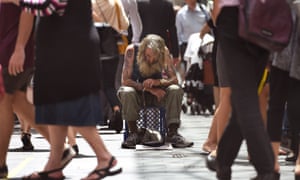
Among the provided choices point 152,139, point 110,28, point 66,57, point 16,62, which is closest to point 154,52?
point 110,28

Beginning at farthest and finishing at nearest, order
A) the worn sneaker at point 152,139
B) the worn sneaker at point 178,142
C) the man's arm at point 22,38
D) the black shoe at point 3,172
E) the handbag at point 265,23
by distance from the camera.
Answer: the worn sneaker at point 178,142 → the worn sneaker at point 152,139 → the black shoe at point 3,172 → the man's arm at point 22,38 → the handbag at point 265,23

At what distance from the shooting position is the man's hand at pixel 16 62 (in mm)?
7055

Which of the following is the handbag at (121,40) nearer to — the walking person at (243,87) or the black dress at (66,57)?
the black dress at (66,57)

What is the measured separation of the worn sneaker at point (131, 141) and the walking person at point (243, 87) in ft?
14.2

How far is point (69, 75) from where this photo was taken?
652cm

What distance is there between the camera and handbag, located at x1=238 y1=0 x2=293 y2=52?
580 centimetres

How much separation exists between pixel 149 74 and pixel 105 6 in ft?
2.86

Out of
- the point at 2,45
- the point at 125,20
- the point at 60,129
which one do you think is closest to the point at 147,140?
the point at 125,20

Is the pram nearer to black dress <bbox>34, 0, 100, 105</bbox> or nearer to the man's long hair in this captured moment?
the man's long hair

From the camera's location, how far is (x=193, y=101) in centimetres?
Result: 1706

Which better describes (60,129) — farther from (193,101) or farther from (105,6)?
(193,101)

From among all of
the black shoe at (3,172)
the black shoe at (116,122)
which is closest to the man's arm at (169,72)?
the black shoe at (116,122)

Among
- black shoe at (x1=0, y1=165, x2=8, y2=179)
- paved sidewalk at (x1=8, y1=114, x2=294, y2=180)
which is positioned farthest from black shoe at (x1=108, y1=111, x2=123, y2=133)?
black shoe at (x1=0, y1=165, x2=8, y2=179)

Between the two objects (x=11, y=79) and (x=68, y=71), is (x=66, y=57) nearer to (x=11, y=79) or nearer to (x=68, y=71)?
(x=68, y=71)
